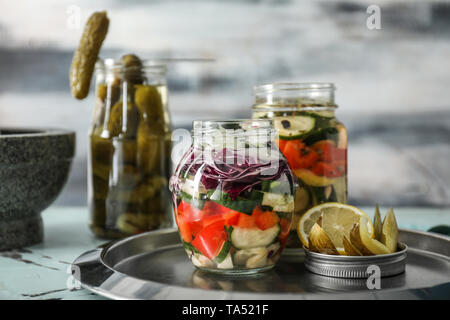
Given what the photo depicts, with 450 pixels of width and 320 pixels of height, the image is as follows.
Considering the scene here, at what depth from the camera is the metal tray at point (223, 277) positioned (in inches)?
20.4

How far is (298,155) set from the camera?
2.39 feet

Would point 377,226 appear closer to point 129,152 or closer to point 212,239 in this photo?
point 212,239

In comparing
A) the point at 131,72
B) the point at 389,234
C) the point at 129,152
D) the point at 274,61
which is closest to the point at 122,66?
the point at 131,72

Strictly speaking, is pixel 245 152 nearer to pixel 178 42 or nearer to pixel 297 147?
pixel 297 147

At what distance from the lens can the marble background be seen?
4.89ft

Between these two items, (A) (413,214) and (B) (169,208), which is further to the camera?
(A) (413,214)

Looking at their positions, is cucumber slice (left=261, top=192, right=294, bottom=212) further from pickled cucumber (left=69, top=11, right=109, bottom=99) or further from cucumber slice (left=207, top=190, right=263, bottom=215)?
pickled cucumber (left=69, top=11, right=109, bottom=99)

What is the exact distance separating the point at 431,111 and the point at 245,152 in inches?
42.2

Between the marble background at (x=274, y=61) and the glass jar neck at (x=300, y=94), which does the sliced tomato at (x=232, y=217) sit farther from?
the marble background at (x=274, y=61)

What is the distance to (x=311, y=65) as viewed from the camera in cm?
150

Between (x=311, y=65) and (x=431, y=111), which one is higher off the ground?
(x=311, y=65)

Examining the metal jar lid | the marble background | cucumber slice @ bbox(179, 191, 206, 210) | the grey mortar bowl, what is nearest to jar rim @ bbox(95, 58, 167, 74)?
the grey mortar bowl

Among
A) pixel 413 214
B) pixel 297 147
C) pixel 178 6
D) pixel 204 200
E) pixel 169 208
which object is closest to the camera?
pixel 204 200

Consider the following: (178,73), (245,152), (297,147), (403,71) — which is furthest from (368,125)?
(245,152)
